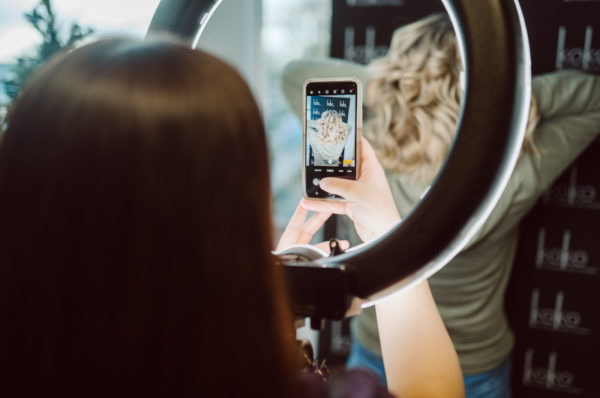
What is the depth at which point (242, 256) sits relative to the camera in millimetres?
336

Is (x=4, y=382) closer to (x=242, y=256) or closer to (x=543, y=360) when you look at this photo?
(x=242, y=256)

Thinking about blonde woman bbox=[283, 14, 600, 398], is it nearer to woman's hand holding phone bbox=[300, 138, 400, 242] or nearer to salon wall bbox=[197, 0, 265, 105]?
woman's hand holding phone bbox=[300, 138, 400, 242]

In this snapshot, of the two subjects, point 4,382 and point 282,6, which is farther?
point 282,6

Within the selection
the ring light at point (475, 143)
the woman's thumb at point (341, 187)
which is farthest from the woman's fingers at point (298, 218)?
the ring light at point (475, 143)

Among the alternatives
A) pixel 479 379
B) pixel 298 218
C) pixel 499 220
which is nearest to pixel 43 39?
pixel 298 218

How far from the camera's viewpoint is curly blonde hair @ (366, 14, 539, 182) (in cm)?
124

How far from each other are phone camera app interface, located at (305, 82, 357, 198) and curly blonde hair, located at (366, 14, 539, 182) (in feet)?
2.49

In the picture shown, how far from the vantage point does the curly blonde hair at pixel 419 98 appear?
48.9 inches

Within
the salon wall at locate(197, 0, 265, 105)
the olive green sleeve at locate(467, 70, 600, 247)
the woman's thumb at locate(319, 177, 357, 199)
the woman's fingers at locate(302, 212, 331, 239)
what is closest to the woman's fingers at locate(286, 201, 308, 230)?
the woman's fingers at locate(302, 212, 331, 239)

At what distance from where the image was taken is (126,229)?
317 millimetres

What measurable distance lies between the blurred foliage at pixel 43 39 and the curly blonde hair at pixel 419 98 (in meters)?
0.79

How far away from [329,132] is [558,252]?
148 centimetres

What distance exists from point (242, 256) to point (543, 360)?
1.80 m

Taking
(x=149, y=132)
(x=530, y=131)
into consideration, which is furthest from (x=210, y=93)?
(x=530, y=131)
